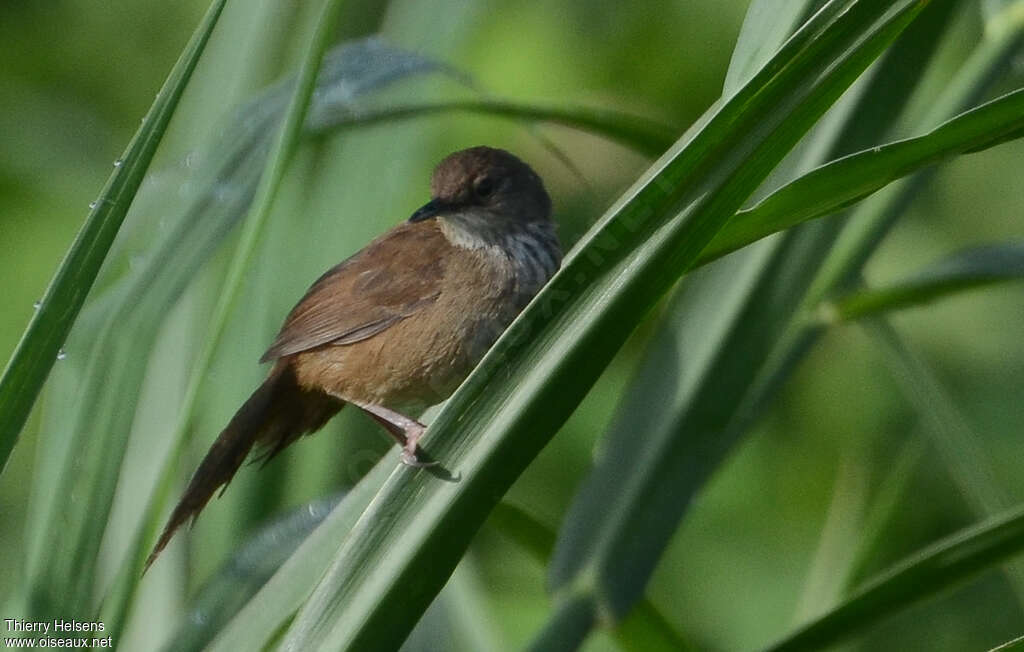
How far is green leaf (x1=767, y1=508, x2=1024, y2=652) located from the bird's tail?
2.84ft

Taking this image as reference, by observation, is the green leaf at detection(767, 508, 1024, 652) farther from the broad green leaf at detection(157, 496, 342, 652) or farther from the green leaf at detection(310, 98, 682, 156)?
the green leaf at detection(310, 98, 682, 156)

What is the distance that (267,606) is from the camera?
1.61m

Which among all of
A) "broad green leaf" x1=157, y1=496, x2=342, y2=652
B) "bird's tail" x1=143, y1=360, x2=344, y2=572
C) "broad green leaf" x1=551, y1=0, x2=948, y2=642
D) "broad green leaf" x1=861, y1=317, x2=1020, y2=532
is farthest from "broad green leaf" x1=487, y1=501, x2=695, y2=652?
"broad green leaf" x1=861, y1=317, x2=1020, y2=532

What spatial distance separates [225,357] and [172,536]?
319 mm

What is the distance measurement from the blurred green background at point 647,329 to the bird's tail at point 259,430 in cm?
87

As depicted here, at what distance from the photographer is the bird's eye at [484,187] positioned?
2.37 m

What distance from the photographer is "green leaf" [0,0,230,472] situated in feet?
4.08

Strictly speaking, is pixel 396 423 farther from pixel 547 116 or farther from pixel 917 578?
pixel 917 578

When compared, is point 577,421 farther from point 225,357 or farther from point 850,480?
point 225,357

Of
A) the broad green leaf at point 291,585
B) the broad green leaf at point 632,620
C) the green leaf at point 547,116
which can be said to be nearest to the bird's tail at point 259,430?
the broad green leaf at point 291,585

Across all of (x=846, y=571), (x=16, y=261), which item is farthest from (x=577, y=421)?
(x=16, y=261)

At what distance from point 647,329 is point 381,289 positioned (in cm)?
123

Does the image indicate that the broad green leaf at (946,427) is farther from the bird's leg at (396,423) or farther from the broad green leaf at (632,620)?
the bird's leg at (396,423)

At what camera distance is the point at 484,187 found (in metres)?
2.38
